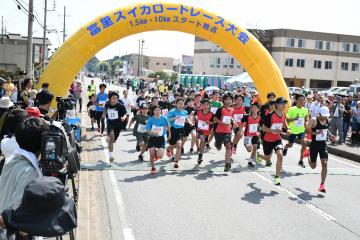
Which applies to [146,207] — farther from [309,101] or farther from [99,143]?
[309,101]

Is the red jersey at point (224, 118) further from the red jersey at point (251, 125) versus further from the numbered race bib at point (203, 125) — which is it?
the red jersey at point (251, 125)

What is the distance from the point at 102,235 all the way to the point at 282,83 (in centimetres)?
1200

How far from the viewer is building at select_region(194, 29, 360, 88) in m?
67.8

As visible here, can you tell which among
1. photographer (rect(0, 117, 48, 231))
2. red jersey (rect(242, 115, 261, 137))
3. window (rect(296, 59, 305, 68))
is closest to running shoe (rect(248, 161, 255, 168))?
red jersey (rect(242, 115, 261, 137))

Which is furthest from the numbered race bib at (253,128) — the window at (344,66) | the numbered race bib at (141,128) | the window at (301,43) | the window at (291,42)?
the window at (344,66)

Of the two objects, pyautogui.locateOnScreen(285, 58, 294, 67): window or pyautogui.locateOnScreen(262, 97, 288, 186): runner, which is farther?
pyautogui.locateOnScreen(285, 58, 294, 67): window

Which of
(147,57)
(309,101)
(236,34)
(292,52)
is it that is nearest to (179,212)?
(236,34)

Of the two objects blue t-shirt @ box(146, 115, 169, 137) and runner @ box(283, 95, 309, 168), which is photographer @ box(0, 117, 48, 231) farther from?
runner @ box(283, 95, 309, 168)

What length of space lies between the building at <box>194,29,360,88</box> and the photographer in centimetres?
6633

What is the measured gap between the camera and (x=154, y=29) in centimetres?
1631

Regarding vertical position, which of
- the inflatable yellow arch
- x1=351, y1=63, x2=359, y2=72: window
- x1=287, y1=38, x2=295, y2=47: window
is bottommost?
the inflatable yellow arch

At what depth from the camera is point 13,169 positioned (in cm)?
321

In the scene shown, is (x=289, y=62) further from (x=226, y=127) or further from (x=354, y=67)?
(x=226, y=127)

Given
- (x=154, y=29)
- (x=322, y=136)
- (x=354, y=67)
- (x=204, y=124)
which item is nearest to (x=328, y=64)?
(x=354, y=67)
